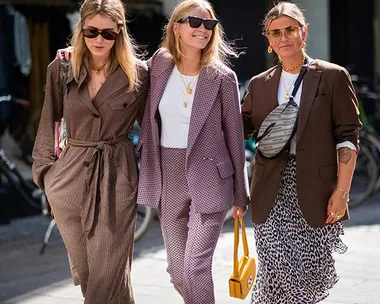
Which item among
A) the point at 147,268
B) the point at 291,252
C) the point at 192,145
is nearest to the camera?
the point at 192,145

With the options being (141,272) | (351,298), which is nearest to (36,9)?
(141,272)

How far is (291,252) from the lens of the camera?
15.7ft

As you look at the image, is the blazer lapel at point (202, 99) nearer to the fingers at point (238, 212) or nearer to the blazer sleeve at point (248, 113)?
the blazer sleeve at point (248, 113)

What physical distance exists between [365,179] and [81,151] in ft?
21.1

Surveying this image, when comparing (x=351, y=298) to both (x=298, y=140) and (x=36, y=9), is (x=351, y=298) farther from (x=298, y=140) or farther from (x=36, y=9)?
(x=36, y=9)

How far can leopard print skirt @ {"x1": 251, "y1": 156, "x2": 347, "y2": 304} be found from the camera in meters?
4.77

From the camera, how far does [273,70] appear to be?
4879 millimetres

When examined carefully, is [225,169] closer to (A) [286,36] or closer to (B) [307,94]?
(B) [307,94]

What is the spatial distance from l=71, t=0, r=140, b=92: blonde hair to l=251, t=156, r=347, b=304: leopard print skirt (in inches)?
36.5

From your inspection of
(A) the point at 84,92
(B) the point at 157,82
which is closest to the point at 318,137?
(B) the point at 157,82

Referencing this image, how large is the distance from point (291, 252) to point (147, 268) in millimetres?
2521

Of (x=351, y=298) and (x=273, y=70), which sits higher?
(x=273, y=70)

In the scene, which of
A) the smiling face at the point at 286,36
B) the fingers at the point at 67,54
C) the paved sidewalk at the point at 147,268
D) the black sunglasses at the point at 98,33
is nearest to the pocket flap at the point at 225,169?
the smiling face at the point at 286,36

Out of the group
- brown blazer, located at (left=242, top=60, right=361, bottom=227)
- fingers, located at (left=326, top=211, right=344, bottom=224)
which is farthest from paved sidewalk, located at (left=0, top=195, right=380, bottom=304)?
brown blazer, located at (left=242, top=60, right=361, bottom=227)
